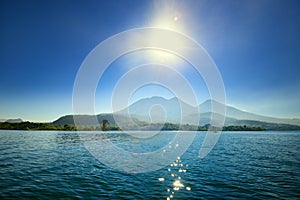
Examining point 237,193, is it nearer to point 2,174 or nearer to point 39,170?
point 39,170

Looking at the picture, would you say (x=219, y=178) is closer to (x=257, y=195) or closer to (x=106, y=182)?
(x=257, y=195)

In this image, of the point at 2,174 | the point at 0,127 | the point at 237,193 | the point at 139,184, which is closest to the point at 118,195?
the point at 139,184

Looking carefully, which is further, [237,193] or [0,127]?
[0,127]

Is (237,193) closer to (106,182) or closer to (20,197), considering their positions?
(106,182)

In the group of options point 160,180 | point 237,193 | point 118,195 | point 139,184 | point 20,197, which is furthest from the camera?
point 160,180

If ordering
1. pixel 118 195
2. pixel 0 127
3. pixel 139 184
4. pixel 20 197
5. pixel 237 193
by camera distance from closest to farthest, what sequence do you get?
1. pixel 20 197
2. pixel 118 195
3. pixel 237 193
4. pixel 139 184
5. pixel 0 127

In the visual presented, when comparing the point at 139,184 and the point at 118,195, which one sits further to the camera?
the point at 139,184

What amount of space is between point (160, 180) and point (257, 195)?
8.31m

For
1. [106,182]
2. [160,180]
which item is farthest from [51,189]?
[160,180]

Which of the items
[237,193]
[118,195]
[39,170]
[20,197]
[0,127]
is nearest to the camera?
[20,197]

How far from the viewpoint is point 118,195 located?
13.0m

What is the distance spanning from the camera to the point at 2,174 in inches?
696

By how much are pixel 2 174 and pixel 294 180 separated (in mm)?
29716

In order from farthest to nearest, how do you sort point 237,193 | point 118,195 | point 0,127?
point 0,127
point 237,193
point 118,195
